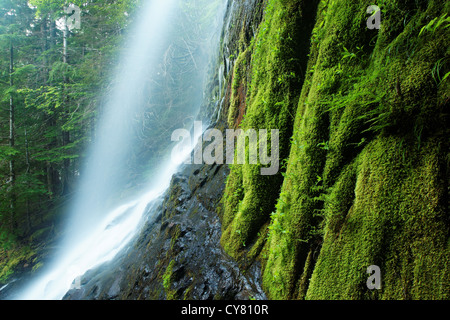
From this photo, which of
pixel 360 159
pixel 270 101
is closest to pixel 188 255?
pixel 270 101

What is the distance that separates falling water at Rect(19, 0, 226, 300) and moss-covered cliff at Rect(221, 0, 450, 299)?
7.53 metres

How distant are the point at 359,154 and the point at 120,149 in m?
17.0

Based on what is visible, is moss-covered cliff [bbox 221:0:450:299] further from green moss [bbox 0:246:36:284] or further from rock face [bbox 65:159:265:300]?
green moss [bbox 0:246:36:284]

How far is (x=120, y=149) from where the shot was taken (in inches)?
637

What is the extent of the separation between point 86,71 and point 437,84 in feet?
50.3

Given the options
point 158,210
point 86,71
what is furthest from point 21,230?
point 158,210

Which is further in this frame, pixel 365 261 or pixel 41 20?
pixel 41 20

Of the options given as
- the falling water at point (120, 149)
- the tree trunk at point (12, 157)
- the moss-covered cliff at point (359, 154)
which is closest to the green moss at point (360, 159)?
the moss-covered cliff at point (359, 154)

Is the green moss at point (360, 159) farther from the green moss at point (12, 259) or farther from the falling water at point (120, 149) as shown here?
the green moss at point (12, 259)

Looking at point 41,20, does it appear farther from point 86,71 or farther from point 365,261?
point 365,261

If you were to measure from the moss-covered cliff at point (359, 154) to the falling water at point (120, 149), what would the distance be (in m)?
7.53

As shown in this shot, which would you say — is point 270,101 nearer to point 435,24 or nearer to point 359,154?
point 359,154
